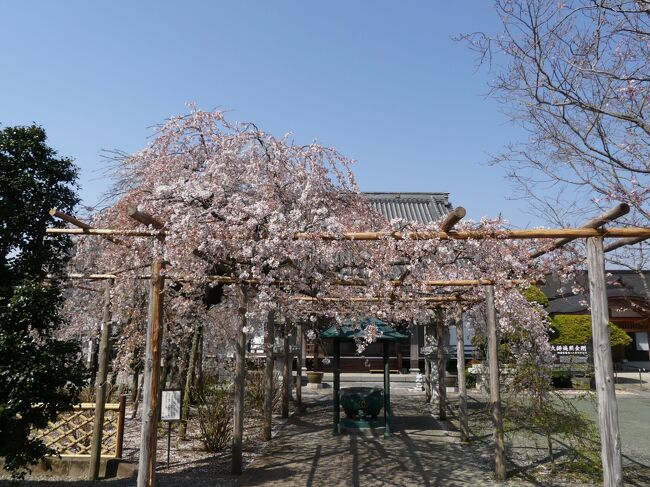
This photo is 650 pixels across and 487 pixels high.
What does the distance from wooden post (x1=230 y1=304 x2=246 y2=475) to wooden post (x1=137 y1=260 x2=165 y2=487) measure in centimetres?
188

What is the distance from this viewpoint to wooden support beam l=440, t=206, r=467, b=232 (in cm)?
495

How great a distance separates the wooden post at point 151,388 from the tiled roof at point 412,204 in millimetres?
18124

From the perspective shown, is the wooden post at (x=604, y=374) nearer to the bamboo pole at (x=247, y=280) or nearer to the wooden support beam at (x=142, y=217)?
the bamboo pole at (x=247, y=280)

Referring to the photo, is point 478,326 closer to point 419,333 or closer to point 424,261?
point 424,261

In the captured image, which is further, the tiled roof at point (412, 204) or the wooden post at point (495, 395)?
the tiled roof at point (412, 204)

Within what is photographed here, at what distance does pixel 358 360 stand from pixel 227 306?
1210 cm

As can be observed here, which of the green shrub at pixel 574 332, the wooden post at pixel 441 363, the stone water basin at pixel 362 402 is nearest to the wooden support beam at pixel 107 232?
the stone water basin at pixel 362 402

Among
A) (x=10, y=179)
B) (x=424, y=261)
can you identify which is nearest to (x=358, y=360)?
(x=424, y=261)

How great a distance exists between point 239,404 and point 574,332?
18089 millimetres

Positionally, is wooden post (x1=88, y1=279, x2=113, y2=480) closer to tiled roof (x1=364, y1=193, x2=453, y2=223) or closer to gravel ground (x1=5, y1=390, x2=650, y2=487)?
gravel ground (x1=5, y1=390, x2=650, y2=487)

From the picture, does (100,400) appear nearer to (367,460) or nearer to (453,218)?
(367,460)

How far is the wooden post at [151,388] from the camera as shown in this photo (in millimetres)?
5473

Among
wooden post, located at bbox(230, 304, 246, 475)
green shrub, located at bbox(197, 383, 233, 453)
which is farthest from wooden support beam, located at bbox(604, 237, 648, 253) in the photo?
green shrub, located at bbox(197, 383, 233, 453)

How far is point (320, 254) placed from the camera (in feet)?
22.4
